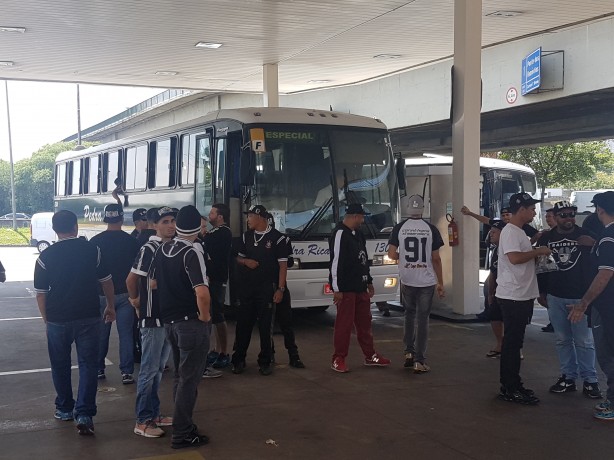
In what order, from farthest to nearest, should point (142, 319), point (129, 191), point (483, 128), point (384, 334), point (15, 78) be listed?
point (483, 128), point (15, 78), point (129, 191), point (384, 334), point (142, 319)

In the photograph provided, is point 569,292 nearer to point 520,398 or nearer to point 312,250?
point 520,398

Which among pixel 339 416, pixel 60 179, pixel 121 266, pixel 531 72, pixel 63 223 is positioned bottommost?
pixel 339 416

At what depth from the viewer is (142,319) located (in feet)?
20.8

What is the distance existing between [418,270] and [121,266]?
11.0 ft

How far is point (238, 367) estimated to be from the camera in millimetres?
8672

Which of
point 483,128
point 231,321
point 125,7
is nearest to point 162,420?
point 231,321

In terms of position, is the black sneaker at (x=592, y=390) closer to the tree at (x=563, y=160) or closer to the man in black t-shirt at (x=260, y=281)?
the man in black t-shirt at (x=260, y=281)

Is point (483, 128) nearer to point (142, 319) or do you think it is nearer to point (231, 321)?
point (231, 321)

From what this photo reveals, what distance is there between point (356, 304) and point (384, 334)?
2.68 m

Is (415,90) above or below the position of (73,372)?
above

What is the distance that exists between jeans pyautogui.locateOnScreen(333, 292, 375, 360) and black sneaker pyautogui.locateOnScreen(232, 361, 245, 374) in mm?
1088

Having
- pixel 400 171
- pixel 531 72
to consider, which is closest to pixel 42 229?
pixel 531 72

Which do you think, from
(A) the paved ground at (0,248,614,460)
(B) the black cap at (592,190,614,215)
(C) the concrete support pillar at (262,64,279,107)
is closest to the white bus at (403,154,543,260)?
(C) the concrete support pillar at (262,64,279,107)

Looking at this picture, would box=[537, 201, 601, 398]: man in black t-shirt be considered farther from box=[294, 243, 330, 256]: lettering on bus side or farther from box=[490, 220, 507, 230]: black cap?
box=[294, 243, 330, 256]: lettering on bus side
